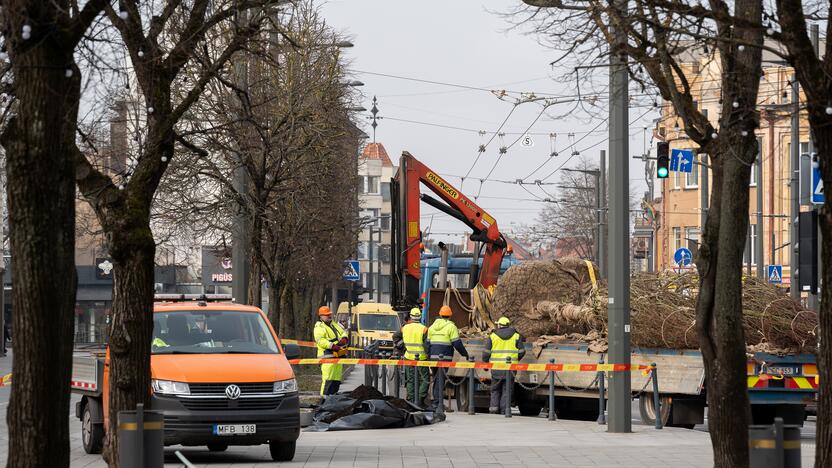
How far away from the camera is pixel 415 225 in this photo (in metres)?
28.0

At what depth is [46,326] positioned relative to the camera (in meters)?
9.08

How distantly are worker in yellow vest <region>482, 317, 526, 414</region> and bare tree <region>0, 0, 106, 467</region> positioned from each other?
15.0 m


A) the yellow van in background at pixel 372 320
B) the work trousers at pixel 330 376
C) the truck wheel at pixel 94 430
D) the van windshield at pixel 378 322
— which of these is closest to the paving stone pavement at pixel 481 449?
the truck wheel at pixel 94 430

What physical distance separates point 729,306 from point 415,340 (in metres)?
14.3

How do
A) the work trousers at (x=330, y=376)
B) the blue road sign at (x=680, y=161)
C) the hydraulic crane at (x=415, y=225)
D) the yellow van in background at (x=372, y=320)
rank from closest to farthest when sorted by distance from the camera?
1. the work trousers at (x=330, y=376)
2. the hydraulic crane at (x=415, y=225)
3. the blue road sign at (x=680, y=161)
4. the yellow van in background at (x=372, y=320)

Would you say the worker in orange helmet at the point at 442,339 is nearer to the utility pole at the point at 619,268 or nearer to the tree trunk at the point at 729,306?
the utility pole at the point at 619,268

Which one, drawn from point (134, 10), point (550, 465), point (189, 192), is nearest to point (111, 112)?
point (134, 10)

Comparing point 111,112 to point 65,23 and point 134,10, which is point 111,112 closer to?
point 134,10

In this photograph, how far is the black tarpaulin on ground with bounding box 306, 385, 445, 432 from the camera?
21.0 meters

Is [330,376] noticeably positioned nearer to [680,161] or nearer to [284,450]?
[284,450]

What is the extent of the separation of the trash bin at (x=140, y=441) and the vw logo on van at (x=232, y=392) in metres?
6.63

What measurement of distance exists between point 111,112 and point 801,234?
22.8 ft

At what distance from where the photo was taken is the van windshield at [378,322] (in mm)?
50500

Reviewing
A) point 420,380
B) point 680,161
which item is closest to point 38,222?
point 420,380
